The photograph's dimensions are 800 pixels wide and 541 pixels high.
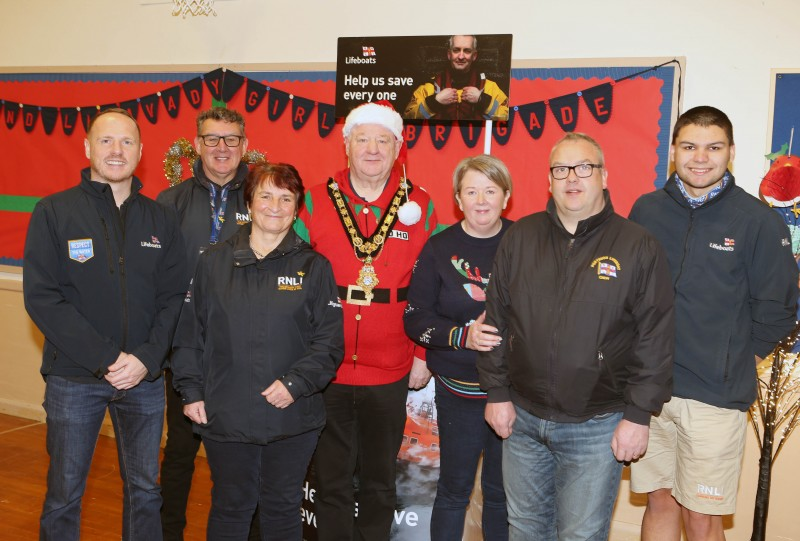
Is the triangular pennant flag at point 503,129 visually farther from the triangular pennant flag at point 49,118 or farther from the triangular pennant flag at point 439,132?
the triangular pennant flag at point 49,118

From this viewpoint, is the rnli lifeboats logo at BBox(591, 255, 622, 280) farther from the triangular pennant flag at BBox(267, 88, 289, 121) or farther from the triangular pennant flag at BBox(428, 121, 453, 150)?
the triangular pennant flag at BBox(267, 88, 289, 121)

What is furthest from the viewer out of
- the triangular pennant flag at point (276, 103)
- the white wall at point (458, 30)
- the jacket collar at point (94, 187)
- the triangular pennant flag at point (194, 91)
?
the triangular pennant flag at point (194, 91)

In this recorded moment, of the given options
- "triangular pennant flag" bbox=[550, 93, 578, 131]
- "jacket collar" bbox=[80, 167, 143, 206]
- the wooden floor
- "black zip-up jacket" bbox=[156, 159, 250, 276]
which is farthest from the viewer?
"triangular pennant flag" bbox=[550, 93, 578, 131]

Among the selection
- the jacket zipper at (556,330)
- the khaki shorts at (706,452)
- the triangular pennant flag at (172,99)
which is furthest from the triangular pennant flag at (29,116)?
the khaki shorts at (706,452)

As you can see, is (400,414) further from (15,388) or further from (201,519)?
(15,388)

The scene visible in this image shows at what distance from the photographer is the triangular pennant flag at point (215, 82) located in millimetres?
4246

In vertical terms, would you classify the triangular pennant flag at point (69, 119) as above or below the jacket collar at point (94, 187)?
above

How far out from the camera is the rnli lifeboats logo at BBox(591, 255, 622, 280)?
2.08 metres

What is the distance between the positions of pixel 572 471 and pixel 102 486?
2902 mm

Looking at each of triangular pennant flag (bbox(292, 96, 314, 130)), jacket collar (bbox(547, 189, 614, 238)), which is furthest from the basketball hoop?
jacket collar (bbox(547, 189, 614, 238))

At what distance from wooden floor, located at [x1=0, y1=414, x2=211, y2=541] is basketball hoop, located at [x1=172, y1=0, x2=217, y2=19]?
9.26ft

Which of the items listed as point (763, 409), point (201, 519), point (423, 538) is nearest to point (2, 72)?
point (201, 519)

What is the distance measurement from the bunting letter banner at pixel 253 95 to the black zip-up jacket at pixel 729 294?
271 centimetres

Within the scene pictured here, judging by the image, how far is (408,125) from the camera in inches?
151
